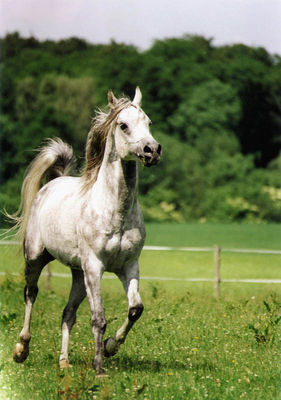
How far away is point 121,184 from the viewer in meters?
6.16

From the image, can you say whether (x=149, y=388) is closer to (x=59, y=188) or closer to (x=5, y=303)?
(x=59, y=188)

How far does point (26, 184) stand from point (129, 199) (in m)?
2.29

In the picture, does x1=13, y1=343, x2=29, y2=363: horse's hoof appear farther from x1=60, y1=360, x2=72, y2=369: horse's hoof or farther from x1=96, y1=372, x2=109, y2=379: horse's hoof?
x1=96, y1=372, x2=109, y2=379: horse's hoof

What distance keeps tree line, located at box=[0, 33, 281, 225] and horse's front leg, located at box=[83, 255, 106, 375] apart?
1200 inches

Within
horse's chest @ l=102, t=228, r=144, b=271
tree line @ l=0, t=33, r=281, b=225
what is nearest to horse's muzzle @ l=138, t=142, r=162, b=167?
horse's chest @ l=102, t=228, r=144, b=271

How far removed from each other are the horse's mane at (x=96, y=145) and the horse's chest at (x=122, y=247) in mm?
762

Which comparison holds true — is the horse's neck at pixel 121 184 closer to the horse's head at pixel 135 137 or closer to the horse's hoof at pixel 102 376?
the horse's head at pixel 135 137

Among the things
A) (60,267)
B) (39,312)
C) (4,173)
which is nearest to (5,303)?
(39,312)

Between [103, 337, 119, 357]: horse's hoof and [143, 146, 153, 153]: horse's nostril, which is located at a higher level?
[143, 146, 153, 153]: horse's nostril

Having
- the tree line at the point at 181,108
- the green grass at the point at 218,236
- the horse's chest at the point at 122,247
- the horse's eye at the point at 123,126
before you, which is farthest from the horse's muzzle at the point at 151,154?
the tree line at the point at 181,108

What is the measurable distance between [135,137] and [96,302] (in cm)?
150

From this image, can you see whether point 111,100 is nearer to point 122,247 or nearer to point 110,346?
point 122,247

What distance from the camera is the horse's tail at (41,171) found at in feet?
26.0

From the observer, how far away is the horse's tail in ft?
26.0
